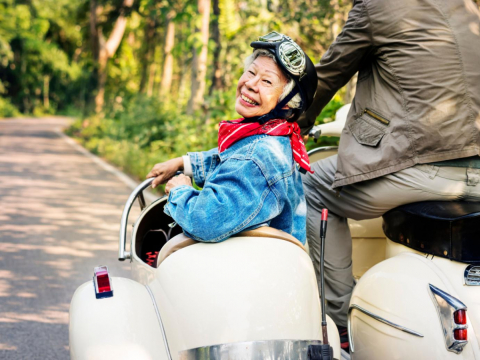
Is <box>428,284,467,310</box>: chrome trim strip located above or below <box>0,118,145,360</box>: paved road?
above

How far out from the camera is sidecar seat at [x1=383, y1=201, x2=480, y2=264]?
2.19 m

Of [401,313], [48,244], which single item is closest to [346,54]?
[401,313]

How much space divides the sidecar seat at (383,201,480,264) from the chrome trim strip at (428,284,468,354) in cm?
17

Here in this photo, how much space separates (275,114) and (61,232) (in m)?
4.84

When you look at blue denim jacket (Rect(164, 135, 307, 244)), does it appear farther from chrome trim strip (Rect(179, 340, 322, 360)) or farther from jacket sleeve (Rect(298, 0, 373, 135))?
jacket sleeve (Rect(298, 0, 373, 135))

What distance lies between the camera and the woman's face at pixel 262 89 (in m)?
2.32

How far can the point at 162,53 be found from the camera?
24.3 metres

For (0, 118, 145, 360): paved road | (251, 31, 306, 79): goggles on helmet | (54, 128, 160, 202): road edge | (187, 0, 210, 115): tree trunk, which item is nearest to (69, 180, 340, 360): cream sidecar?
(251, 31, 306, 79): goggles on helmet

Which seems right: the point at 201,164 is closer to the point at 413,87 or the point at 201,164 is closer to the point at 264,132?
the point at 264,132

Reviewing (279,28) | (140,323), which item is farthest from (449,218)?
(279,28)

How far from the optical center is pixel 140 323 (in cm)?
204

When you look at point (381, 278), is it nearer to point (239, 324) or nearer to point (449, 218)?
point (449, 218)

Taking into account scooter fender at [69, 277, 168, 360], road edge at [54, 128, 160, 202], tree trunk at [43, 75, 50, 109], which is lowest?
tree trunk at [43, 75, 50, 109]

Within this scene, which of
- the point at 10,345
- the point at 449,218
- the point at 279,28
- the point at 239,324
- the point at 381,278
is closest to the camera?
the point at 239,324
